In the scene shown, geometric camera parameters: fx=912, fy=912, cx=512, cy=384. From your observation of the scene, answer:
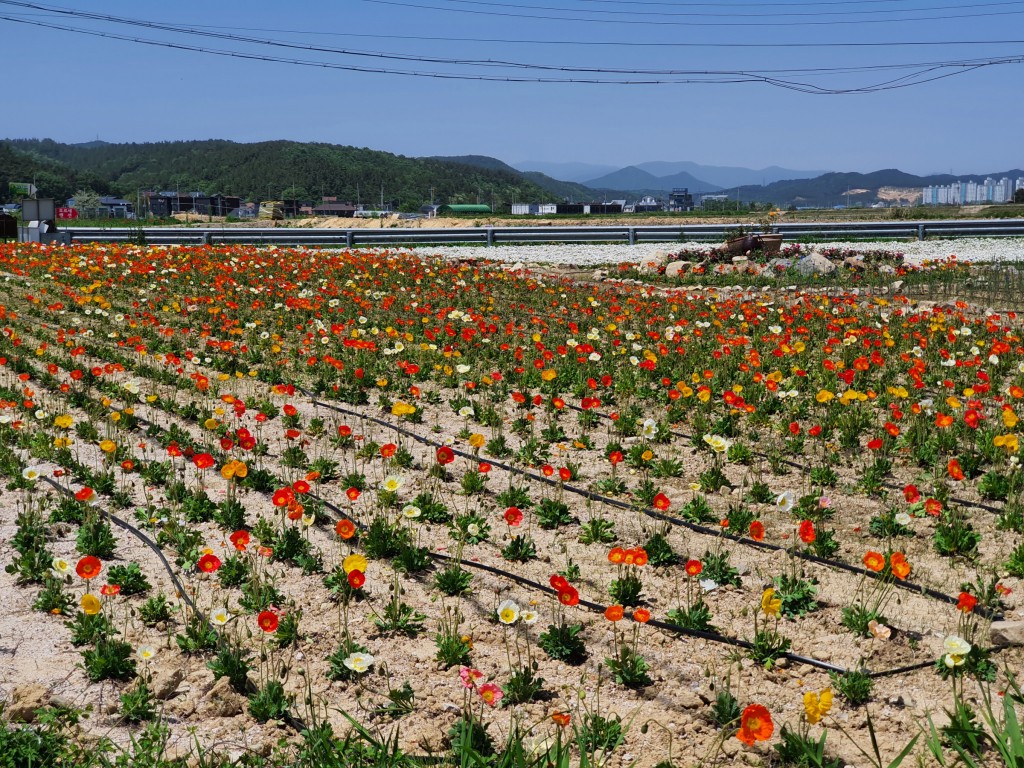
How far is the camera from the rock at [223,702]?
390cm

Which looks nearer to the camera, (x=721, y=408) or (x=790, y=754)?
(x=790, y=754)

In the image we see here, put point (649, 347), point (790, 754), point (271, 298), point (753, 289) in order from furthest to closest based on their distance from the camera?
point (753, 289) < point (271, 298) < point (649, 347) < point (790, 754)

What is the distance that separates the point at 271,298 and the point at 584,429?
7297 millimetres

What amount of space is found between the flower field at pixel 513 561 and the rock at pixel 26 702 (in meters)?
0.02

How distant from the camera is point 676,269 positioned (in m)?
18.6

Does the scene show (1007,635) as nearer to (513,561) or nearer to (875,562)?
(875,562)

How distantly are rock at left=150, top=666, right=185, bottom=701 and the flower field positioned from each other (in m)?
0.01

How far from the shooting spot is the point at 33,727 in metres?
3.66

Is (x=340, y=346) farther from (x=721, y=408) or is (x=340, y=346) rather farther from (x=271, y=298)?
(x=721, y=408)

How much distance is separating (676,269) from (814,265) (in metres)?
2.68

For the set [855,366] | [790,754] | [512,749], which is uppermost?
[855,366]

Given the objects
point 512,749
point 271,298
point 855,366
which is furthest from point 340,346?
point 512,749

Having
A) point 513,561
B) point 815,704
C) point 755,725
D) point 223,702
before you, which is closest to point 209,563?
point 223,702

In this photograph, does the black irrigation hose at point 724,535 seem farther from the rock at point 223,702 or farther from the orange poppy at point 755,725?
the rock at point 223,702
